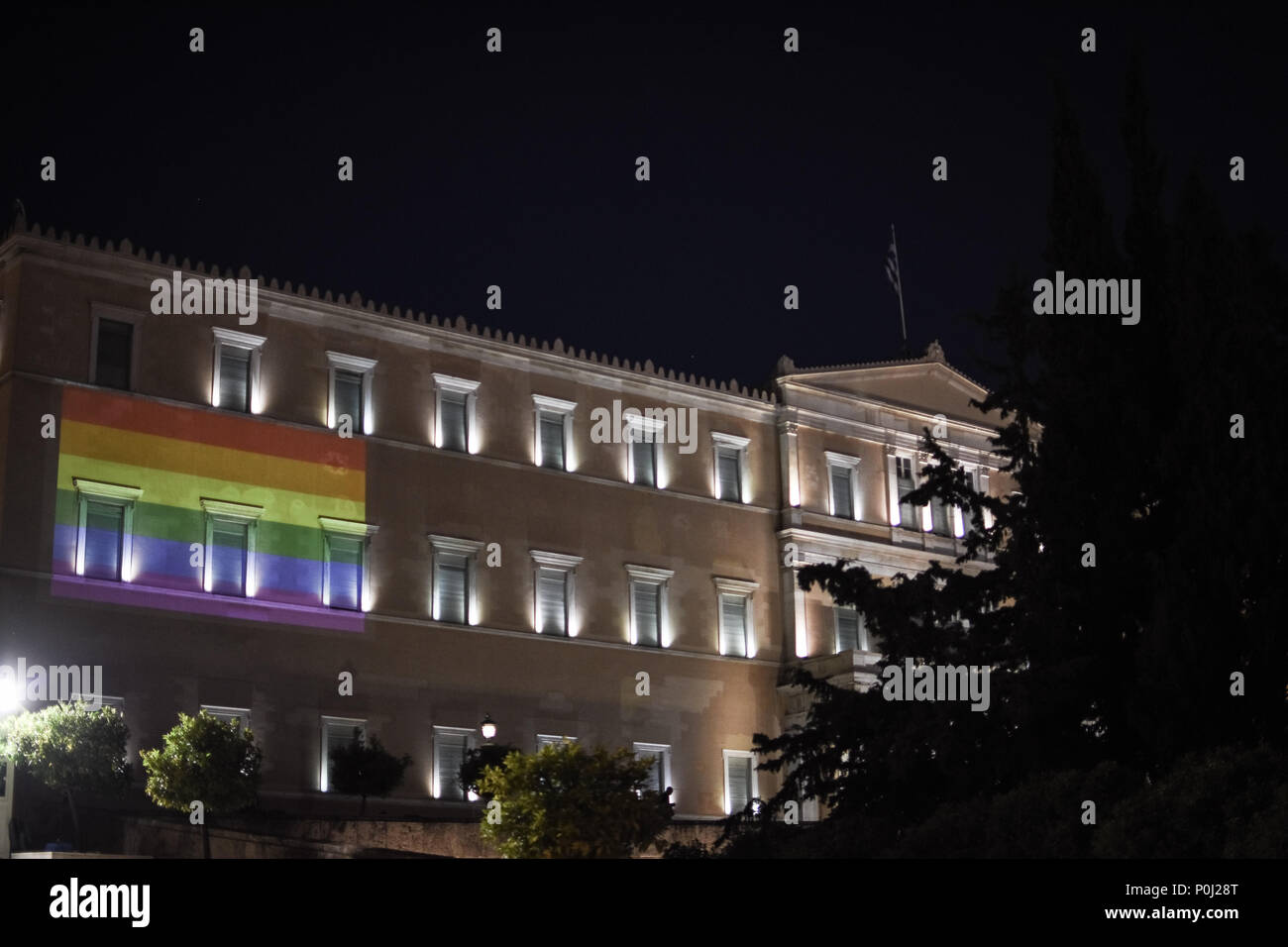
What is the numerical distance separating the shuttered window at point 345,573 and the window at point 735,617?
9.05 metres

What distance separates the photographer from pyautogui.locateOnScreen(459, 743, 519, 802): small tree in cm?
2898

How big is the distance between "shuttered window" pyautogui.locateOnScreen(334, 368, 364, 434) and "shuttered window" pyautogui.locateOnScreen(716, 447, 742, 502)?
9.22 metres

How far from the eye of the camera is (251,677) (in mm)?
31422

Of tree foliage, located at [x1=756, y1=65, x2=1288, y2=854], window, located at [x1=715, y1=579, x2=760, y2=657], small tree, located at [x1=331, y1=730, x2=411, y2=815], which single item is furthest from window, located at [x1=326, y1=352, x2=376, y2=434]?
tree foliage, located at [x1=756, y1=65, x2=1288, y2=854]

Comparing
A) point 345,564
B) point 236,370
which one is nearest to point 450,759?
point 345,564

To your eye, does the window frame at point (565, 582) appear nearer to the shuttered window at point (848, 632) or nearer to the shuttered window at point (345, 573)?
the shuttered window at point (345, 573)

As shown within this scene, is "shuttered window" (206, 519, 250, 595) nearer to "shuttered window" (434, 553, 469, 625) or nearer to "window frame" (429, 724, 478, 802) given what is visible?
"shuttered window" (434, 553, 469, 625)

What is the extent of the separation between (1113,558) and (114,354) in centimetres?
2008

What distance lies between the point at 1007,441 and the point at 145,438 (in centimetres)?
1718

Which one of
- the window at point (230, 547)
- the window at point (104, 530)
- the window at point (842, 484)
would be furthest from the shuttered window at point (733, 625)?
the window at point (104, 530)

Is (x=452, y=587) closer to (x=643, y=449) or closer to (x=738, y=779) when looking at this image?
(x=643, y=449)

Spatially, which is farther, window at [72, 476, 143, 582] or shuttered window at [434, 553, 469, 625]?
shuttered window at [434, 553, 469, 625]
